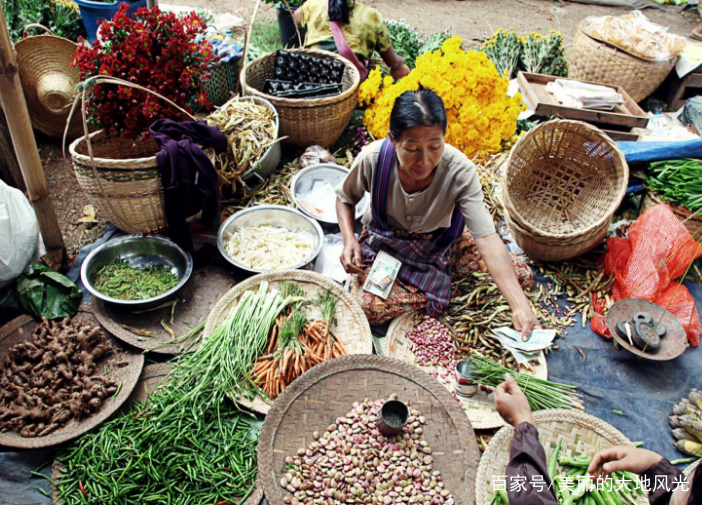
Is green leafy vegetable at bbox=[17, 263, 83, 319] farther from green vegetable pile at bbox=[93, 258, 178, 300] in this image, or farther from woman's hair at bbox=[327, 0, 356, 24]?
woman's hair at bbox=[327, 0, 356, 24]

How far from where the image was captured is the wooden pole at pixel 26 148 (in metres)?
2.49

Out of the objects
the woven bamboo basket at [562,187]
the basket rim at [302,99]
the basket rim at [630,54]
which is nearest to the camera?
the woven bamboo basket at [562,187]

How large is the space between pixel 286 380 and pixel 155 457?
71 centimetres

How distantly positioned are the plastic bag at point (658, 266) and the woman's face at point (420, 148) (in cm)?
171

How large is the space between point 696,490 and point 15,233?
3.45 meters

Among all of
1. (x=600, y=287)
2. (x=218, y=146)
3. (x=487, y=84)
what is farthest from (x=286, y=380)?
(x=487, y=84)

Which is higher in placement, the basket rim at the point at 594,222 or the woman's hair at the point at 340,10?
the woman's hair at the point at 340,10

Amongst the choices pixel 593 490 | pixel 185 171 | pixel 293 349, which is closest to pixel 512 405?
pixel 593 490

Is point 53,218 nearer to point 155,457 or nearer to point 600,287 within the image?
point 155,457

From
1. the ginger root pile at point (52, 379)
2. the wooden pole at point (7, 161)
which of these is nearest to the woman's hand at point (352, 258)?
the ginger root pile at point (52, 379)

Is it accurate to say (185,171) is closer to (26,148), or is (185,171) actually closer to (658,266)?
(26,148)

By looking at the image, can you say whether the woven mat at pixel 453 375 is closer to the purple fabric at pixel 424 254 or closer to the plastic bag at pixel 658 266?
the purple fabric at pixel 424 254

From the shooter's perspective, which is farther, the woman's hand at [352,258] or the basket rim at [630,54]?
the basket rim at [630,54]

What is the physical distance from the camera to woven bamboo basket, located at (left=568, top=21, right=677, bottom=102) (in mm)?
5000
